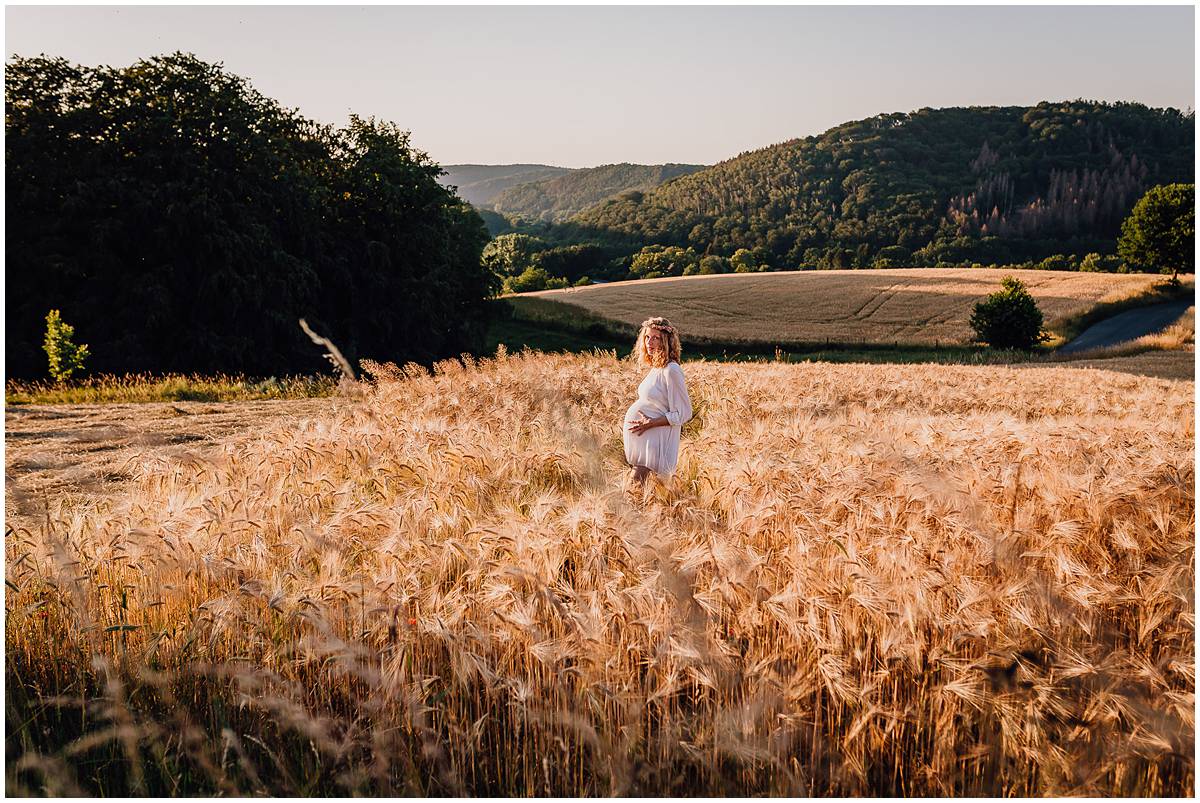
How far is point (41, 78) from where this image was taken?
2700 centimetres

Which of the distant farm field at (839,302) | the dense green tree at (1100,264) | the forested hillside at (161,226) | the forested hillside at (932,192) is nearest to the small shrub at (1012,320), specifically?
the distant farm field at (839,302)

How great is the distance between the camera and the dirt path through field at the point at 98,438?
A: 19.3 ft

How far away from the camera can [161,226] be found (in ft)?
87.4

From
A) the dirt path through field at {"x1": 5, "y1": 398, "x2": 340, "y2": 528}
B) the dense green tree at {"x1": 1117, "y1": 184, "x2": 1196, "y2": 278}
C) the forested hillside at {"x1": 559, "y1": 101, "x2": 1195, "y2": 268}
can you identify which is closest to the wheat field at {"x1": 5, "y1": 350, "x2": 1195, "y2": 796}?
the dirt path through field at {"x1": 5, "y1": 398, "x2": 340, "y2": 528}

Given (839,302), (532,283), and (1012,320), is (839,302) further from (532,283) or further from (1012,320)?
(532,283)

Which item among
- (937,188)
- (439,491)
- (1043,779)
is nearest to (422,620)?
(439,491)

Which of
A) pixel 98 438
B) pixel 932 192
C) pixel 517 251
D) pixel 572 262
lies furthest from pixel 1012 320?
pixel 932 192

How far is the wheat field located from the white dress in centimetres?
119

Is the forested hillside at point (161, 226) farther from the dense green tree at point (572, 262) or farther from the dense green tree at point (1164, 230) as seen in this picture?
the dense green tree at point (572, 262)

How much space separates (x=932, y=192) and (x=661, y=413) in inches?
5070

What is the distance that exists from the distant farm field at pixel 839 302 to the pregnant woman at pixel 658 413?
38786mm

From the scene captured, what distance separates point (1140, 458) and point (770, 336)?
41.4m

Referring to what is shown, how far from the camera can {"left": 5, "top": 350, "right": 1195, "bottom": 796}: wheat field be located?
2.52 metres

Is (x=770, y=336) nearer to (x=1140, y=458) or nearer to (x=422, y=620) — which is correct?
(x=1140, y=458)
